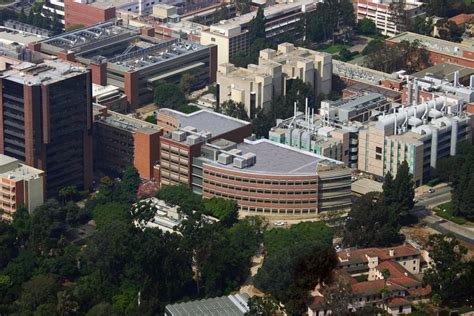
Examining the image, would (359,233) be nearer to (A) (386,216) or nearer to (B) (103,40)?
(A) (386,216)

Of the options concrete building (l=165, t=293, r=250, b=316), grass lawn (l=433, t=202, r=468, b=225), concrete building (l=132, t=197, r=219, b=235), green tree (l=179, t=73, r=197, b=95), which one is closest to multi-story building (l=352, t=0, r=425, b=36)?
green tree (l=179, t=73, r=197, b=95)

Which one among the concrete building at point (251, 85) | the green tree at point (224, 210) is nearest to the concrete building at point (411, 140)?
the concrete building at point (251, 85)

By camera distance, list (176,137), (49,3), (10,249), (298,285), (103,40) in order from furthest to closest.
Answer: (49,3)
(103,40)
(176,137)
(10,249)
(298,285)

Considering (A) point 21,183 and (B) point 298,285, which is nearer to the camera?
(B) point 298,285

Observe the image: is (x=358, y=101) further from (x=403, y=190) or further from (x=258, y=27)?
(x=258, y=27)

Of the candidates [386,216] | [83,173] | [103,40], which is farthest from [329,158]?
[103,40]

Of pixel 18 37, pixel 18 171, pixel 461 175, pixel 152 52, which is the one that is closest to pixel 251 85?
pixel 152 52
